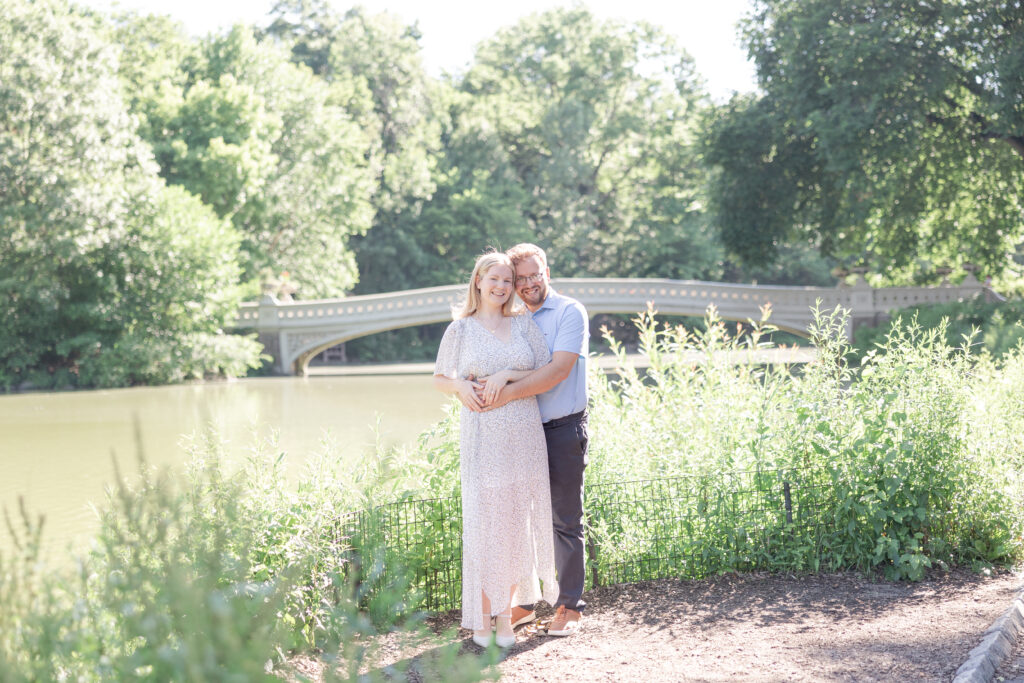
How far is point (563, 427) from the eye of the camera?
4.19m

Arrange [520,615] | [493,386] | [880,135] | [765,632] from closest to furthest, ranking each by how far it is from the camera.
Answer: [493,386]
[765,632]
[520,615]
[880,135]

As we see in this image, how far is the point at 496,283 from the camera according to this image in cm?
397

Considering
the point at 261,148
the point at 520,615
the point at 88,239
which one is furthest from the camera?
the point at 261,148

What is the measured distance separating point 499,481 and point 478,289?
0.75 metres

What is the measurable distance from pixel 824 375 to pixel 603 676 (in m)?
2.46

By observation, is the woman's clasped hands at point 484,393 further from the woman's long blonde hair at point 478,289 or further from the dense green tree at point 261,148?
the dense green tree at point 261,148

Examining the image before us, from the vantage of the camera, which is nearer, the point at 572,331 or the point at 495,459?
the point at 495,459

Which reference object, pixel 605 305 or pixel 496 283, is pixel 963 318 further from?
pixel 496 283

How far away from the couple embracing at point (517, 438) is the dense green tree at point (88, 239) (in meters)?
21.2

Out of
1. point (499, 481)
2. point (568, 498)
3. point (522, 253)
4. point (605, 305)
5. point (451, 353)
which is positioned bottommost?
point (568, 498)

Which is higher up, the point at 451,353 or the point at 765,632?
the point at 451,353

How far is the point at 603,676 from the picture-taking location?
3.63 metres

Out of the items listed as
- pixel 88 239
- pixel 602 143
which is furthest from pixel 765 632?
pixel 602 143

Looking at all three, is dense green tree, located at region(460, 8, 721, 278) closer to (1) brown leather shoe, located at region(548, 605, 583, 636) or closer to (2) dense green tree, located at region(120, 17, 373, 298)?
(2) dense green tree, located at region(120, 17, 373, 298)
